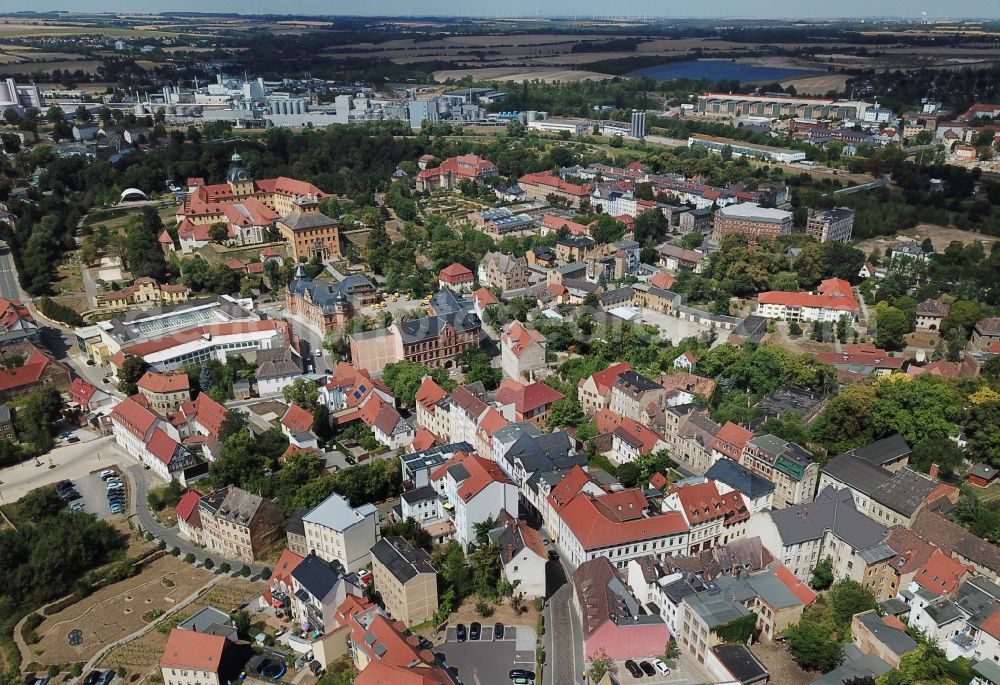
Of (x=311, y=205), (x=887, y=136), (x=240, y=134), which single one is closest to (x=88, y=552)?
(x=311, y=205)

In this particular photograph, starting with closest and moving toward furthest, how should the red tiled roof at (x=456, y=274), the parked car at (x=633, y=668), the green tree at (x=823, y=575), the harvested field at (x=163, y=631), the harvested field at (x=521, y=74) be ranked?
1. the parked car at (x=633, y=668)
2. the harvested field at (x=163, y=631)
3. the green tree at (x=823, y=575)
4. the red tiled roof at (x=456, y=274)
5. the harvested field at (x=521, y=74)

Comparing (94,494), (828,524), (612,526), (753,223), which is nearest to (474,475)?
(612,526)

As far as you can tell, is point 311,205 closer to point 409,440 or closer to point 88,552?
point 409,440

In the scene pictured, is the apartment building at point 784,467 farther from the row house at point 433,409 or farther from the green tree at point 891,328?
the green tree at point 891,328

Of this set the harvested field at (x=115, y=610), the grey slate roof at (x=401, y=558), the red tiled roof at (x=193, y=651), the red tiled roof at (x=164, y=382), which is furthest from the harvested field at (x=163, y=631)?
the red tiled roof at (x=164, y=382)

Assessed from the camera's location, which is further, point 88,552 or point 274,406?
point 274,406
